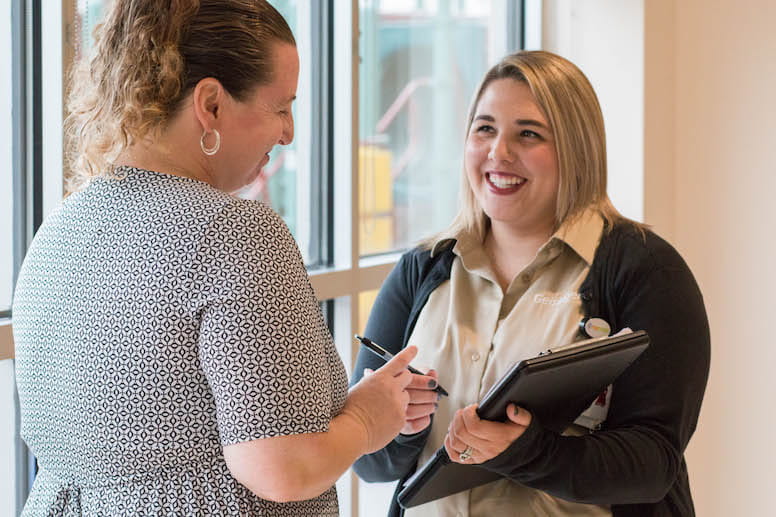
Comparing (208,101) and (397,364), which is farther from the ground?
(208,101)

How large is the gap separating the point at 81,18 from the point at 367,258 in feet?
4.32

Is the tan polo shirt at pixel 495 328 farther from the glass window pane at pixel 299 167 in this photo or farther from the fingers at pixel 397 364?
the glass window pane at pixel 299 167

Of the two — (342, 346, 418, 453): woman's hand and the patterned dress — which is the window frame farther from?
the patterned dress

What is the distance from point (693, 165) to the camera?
3422 mm

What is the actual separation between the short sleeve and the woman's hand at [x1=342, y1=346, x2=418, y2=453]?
0.15 meters

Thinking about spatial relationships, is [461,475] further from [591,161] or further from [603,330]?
[591,161]

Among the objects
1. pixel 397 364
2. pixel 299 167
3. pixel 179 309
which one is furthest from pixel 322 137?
pixel 179 309

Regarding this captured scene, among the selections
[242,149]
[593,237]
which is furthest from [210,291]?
[593,237]

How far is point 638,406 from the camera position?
5.39ft

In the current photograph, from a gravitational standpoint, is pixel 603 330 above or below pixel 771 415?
above

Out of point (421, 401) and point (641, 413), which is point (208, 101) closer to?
point (421, 401)

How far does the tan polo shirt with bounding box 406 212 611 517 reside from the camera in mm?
1731

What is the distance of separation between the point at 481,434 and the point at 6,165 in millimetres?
1062

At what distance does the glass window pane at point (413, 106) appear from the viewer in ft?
9.66
